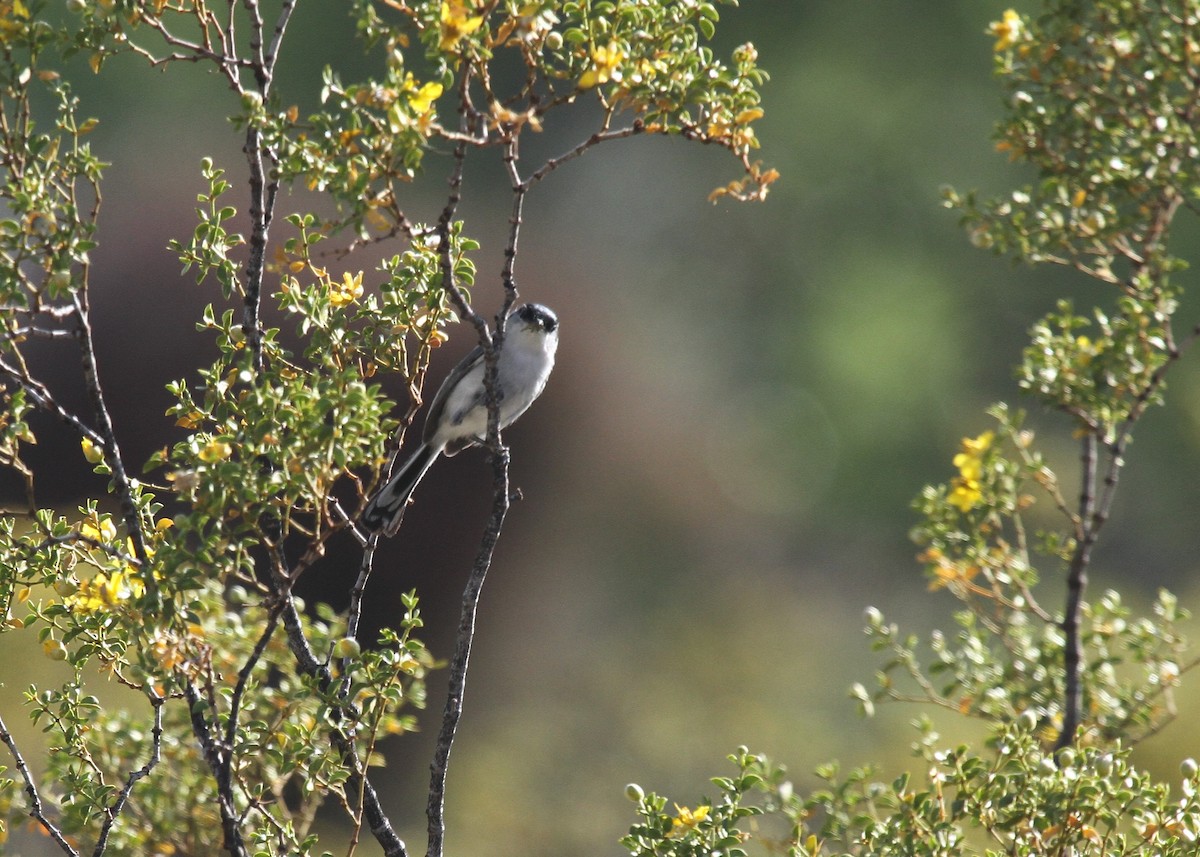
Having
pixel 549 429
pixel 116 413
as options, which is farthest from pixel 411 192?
pixel 116 413

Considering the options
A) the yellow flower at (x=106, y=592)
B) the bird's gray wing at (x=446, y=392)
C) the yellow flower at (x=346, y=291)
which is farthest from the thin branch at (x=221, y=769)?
the bird's gray wing at (x=446, y=392)

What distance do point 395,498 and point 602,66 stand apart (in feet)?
4.82

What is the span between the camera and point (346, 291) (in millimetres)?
2197

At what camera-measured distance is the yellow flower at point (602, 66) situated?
69.7 inches

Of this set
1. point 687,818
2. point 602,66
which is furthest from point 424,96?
point 687,818

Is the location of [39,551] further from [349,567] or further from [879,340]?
[879,340]

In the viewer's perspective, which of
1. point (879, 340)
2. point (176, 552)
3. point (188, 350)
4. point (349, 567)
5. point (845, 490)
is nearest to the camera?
point (176, 552)

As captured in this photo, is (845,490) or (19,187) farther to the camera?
(845,490)

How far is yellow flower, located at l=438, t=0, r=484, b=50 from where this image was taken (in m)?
1.66

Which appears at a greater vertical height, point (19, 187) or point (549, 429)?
point (549, 429)

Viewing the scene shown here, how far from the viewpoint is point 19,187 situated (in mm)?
1777

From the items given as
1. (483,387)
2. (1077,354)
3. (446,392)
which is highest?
(446,392)

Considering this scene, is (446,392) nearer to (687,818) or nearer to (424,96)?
(687,818)

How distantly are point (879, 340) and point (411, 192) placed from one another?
7.16 meters
